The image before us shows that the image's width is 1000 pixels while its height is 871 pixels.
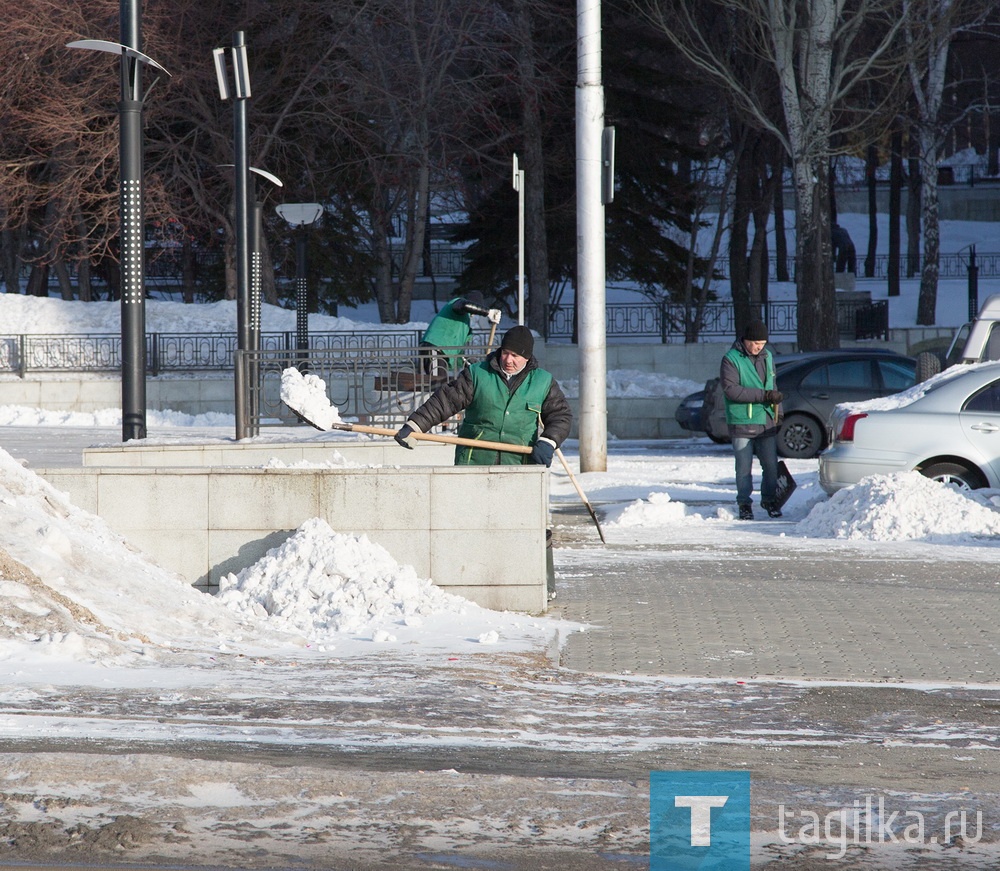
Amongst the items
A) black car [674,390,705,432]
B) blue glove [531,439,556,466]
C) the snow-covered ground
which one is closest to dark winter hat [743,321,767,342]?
the snow-covered ground

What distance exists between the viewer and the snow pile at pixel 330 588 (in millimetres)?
7895

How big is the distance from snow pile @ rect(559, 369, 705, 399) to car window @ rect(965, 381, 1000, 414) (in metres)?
12.9

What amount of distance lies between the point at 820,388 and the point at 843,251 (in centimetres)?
3441

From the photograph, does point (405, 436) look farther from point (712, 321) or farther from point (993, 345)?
point (712, 321)

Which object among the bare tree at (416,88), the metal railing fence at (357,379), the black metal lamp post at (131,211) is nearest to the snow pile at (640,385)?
the bare tree at (416,88)

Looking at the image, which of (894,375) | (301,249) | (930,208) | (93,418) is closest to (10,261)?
(93,418)

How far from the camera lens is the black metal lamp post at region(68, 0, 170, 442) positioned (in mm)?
12836

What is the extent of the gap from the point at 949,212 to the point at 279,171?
144 feet

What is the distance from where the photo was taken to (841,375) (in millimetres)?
19906

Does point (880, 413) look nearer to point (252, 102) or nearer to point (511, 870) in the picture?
point (511, 870)

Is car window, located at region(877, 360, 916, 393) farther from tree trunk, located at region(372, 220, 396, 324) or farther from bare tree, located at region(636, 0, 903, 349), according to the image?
tree trunk, located at region(372, 220, 396, 324)

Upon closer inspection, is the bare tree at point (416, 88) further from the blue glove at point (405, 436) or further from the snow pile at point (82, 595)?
the snow pile at point (82, 595)

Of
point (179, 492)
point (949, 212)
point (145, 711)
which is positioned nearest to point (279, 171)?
point (179, 492)

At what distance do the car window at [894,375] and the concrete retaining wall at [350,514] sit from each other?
12577 mm
